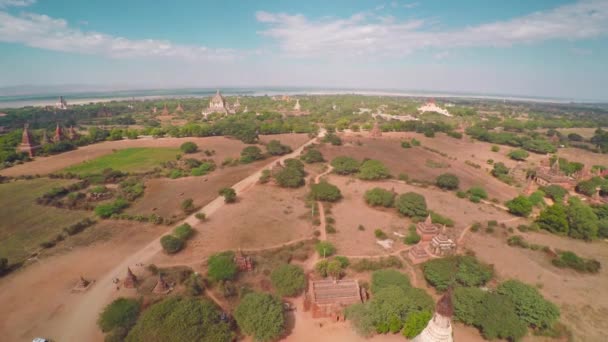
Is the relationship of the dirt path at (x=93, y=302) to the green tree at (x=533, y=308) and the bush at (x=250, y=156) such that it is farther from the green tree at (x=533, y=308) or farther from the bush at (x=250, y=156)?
the bush at (x=250, y=156)

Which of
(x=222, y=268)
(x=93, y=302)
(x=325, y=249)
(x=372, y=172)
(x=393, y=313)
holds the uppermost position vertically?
(x=372, y=172)

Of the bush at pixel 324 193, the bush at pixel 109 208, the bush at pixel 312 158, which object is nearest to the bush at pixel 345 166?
the bush at pixel 312 158

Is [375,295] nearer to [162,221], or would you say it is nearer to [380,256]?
[380,256]

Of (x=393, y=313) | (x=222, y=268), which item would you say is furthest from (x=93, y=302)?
(x=393, y=313)

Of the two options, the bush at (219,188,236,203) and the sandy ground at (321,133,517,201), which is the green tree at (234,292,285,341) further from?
the sandy ground at (321,133,517,201)

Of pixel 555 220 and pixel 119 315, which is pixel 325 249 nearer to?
pixel 119 315

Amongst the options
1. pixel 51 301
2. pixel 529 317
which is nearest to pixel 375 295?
pixel 529 317
